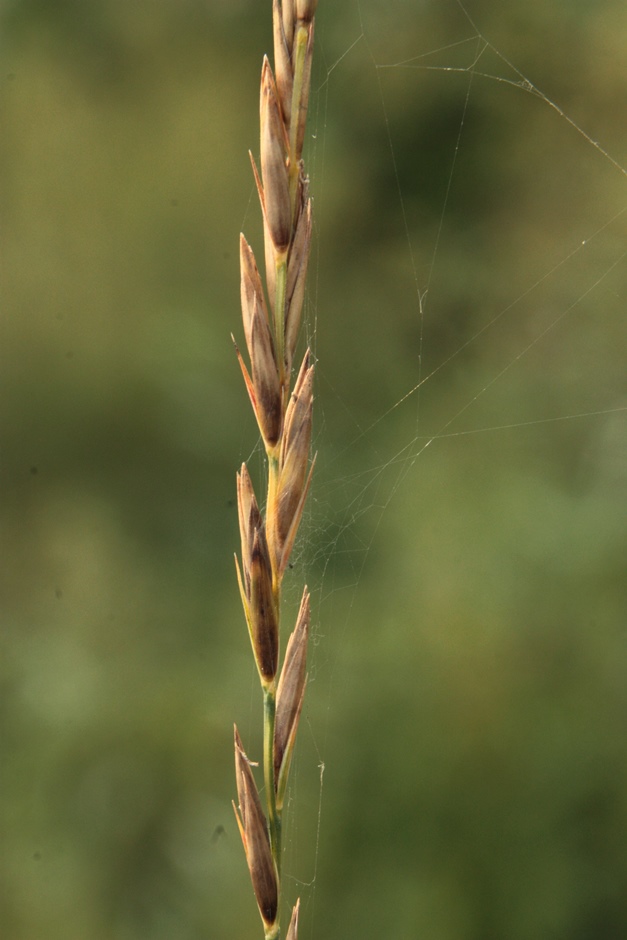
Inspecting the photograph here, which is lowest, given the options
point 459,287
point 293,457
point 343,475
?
point 343,475

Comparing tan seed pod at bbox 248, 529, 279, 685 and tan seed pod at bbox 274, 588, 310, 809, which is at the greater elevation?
tan seed pod at bbox 248, 529, 279, 685

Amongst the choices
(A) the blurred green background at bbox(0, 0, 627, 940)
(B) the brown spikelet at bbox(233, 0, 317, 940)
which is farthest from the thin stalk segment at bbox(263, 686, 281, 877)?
(A) the blurred green background at bbox(0, 0, 627, 940)

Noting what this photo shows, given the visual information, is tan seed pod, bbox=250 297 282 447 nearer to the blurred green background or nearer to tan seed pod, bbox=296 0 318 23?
tan seed pod, bbox=296 0 318 23

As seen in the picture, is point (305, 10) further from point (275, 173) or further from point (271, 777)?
point (271, 777)

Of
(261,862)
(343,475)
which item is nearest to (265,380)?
(261,862)

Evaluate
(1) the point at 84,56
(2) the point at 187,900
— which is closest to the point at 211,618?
(2) the point at 187,900

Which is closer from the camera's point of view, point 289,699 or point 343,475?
point 289,699

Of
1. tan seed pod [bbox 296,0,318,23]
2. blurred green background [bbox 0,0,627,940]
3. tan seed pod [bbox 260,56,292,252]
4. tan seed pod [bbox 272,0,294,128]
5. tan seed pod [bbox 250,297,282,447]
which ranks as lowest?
blurred green background [bbox 0,0,627,940]

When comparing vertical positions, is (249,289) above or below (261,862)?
above
